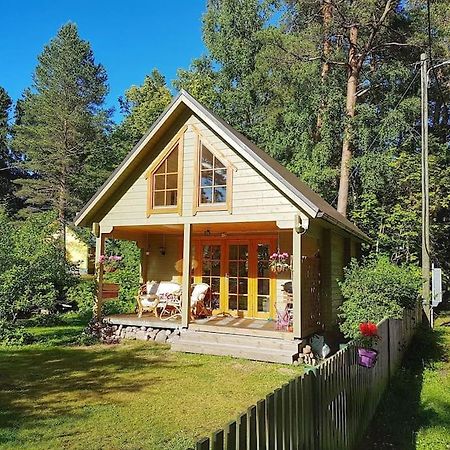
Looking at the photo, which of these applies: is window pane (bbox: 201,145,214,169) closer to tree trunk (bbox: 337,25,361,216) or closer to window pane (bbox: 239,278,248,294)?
window pane (bbox: 239,278,248,294)

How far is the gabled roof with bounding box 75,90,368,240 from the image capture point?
8.68m

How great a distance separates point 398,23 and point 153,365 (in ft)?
56.2

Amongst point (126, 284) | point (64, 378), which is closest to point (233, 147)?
point (64, 378)

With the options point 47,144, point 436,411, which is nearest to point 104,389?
point 436,411

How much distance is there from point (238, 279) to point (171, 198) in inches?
121

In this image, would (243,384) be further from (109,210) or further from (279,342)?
(109,210)

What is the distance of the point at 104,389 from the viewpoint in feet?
21.6

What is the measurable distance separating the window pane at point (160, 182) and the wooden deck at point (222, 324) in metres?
3.27

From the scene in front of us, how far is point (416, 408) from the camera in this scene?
19.1 feet

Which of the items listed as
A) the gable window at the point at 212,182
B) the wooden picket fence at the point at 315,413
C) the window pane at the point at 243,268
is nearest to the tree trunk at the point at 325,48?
the window pane at the point at 243,268

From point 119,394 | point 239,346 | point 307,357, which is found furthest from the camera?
point 239,346

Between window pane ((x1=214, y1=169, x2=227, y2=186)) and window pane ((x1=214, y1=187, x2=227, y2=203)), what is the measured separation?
0.40ft

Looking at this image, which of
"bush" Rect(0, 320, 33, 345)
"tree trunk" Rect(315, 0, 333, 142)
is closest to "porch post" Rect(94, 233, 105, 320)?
"bush" Rect(0, 320, 33, 345)

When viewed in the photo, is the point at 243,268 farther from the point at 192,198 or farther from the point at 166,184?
the point at 166,184
